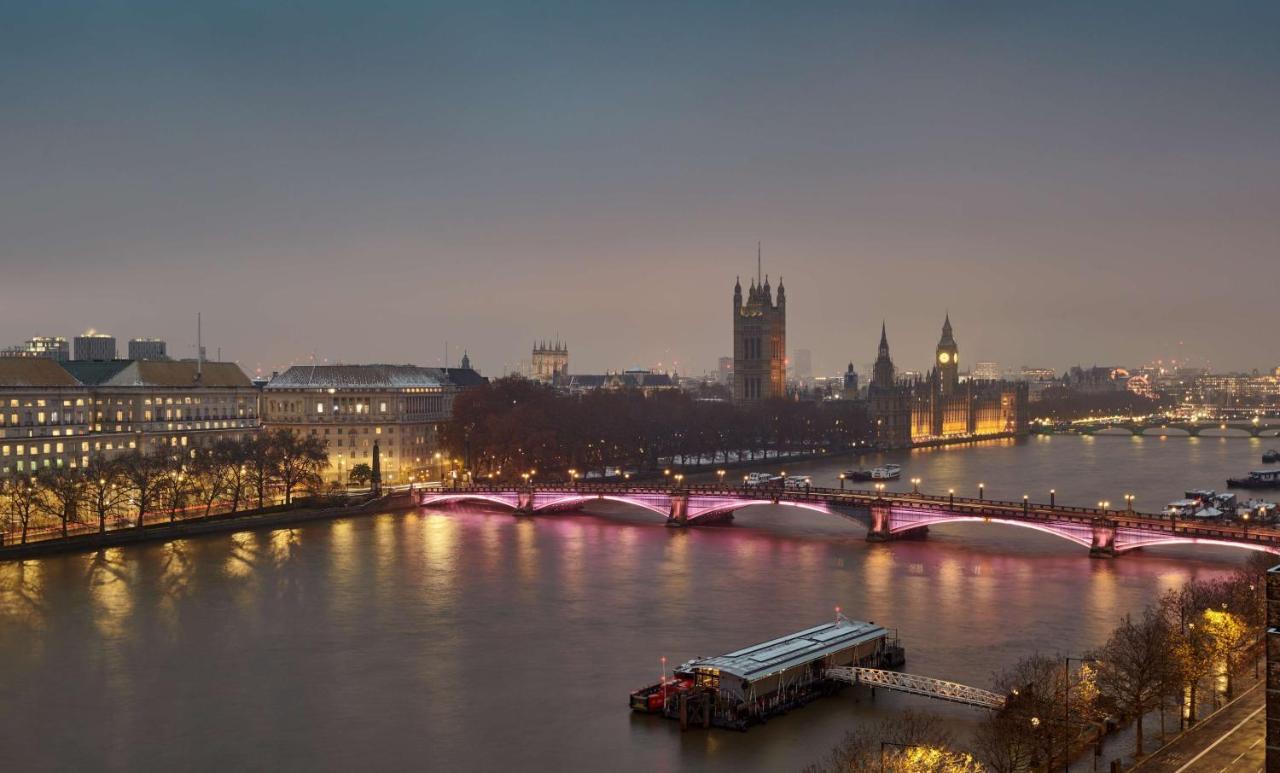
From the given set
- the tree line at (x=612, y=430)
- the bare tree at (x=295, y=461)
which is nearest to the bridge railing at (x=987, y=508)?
the bare tree at (x=295, y=461)

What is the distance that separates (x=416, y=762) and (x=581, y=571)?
77.8ft

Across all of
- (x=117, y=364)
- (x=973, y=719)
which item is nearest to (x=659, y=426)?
(x=117, y=364)

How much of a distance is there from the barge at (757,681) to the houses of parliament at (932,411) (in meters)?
114

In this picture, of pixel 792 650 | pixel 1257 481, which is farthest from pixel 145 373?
pixel 1257 481

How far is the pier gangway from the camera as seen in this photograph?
31016 mm

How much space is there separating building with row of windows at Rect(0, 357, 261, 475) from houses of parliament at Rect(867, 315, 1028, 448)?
83320 millimetres

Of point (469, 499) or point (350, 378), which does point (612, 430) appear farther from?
point (469, 499)

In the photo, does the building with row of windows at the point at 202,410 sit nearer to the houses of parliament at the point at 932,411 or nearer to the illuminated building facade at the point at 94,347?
the illuminated building facade at the point at 94,347

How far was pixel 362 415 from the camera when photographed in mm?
96875

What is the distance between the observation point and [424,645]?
1566 inches

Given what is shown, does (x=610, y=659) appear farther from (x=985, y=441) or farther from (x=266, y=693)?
(x=985, y=441)

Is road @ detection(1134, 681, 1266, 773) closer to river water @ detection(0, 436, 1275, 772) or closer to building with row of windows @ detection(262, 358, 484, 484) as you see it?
river water @ detection(0, 436, 1275, 772)

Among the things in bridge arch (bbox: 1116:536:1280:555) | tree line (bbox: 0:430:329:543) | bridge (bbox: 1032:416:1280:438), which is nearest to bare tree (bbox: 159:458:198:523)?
tree line (bbox: 0:430:329:543)

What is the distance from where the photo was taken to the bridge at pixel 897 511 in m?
51.1
